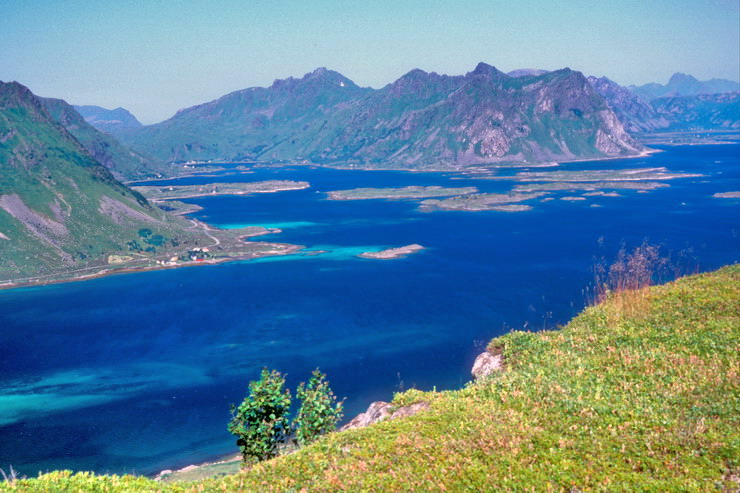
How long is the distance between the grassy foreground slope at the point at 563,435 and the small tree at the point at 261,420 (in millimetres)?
7569

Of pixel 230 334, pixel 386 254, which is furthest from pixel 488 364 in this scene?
pixel 386 254

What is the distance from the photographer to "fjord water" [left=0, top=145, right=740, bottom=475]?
83.1 meters

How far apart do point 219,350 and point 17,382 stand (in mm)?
35372

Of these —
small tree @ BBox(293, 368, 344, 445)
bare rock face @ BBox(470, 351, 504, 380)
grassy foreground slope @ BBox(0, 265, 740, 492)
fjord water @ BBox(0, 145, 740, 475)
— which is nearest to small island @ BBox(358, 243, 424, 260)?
fjord water @ BBox(0, 145, 740, 475)

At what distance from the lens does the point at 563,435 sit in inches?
1162

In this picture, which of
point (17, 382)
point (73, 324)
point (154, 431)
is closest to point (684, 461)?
point (154, 431)

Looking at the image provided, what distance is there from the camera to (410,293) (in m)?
149

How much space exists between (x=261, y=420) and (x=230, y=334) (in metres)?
86.8

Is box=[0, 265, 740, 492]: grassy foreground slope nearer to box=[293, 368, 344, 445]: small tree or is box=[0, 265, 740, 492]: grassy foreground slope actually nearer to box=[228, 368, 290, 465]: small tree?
box=[293, 368, 344, 445]: small tree

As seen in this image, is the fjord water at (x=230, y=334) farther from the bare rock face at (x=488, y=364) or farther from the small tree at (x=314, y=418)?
the small tree at (x=314, y=418)

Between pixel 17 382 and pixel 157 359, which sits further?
pixel 157 359

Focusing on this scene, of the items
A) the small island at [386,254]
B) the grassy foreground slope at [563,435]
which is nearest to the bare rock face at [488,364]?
the grassy foreground slope at [563,435]

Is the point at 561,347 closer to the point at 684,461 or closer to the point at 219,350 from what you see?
the point at 684,461

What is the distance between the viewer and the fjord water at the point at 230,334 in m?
83.1
